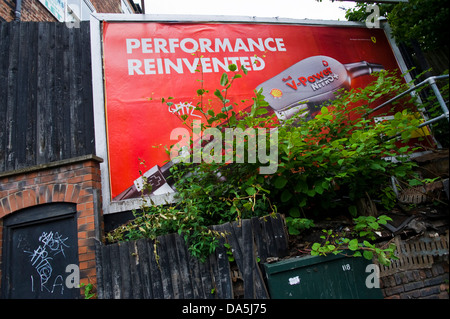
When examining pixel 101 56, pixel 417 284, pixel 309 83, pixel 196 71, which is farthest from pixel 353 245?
pixel 101 56

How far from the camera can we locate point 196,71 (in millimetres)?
4020

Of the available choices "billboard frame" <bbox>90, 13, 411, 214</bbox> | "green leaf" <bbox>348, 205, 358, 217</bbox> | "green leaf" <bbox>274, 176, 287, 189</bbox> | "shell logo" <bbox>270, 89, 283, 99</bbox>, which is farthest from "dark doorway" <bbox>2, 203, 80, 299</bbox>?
"shell logo" <bbox>270, 89, 283, 99</bbox>

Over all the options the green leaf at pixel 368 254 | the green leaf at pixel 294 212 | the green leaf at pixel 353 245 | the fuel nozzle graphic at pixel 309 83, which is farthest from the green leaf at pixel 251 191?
the fuel nozzle graphic at pixel 309 83

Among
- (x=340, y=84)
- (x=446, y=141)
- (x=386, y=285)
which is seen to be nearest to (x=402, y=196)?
(x=386, y=285)

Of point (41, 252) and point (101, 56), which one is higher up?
point (101, 56)

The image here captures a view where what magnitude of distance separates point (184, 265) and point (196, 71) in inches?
109

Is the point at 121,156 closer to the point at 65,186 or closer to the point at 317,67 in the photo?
the point at 65,186

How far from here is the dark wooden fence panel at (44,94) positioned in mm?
4086

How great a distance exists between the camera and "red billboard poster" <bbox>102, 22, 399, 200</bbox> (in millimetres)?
4266

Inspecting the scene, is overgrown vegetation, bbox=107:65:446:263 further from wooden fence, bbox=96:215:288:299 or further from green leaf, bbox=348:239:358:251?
wooden fence, bbox=96:215:288:299

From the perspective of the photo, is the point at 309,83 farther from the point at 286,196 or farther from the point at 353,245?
the point at 353,245

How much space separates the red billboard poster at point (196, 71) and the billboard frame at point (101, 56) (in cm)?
8

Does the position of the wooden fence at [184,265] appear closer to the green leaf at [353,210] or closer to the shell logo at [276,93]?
the green leaf at [353,210]

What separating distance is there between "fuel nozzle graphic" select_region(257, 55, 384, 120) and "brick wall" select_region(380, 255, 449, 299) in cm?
305
